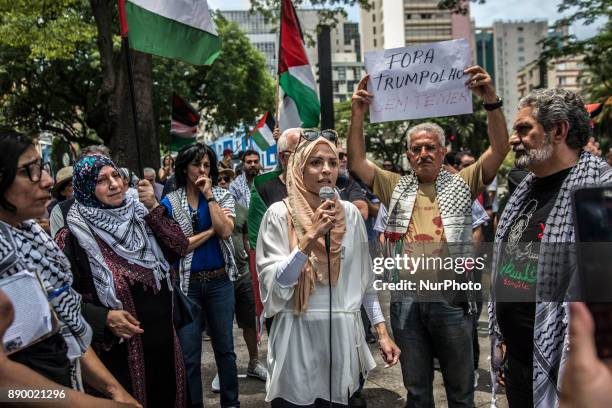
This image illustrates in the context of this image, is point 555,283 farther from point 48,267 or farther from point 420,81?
point 48,267

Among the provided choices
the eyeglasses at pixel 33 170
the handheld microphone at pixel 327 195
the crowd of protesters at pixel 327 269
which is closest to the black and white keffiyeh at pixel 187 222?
the crowd of protesters at pixel 327 269

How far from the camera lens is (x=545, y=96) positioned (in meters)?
2.39

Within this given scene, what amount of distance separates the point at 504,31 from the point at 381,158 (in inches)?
5313

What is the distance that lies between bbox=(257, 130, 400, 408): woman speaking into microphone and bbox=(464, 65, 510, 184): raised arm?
1.01 metres

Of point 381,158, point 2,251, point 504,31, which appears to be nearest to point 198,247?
point 2,251

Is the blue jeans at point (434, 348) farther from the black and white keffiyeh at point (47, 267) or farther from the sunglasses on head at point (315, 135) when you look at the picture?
the black and white keffiyeh at point (47, 267)

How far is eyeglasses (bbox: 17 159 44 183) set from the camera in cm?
184

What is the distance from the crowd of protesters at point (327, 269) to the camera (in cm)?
194

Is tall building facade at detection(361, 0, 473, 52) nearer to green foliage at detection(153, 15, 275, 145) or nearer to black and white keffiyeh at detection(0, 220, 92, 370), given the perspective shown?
green foliage at detection(153, 15, 275, 145)

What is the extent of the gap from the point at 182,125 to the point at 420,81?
383 cm

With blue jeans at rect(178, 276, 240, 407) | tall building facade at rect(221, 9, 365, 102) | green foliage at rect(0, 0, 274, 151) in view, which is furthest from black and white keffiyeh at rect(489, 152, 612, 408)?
tall building facade at rect(221, 9, 365, 102)

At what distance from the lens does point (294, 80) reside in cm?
497

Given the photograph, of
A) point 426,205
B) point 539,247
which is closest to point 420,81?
point 426,205

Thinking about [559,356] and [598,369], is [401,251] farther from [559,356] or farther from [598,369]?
[598,369]
